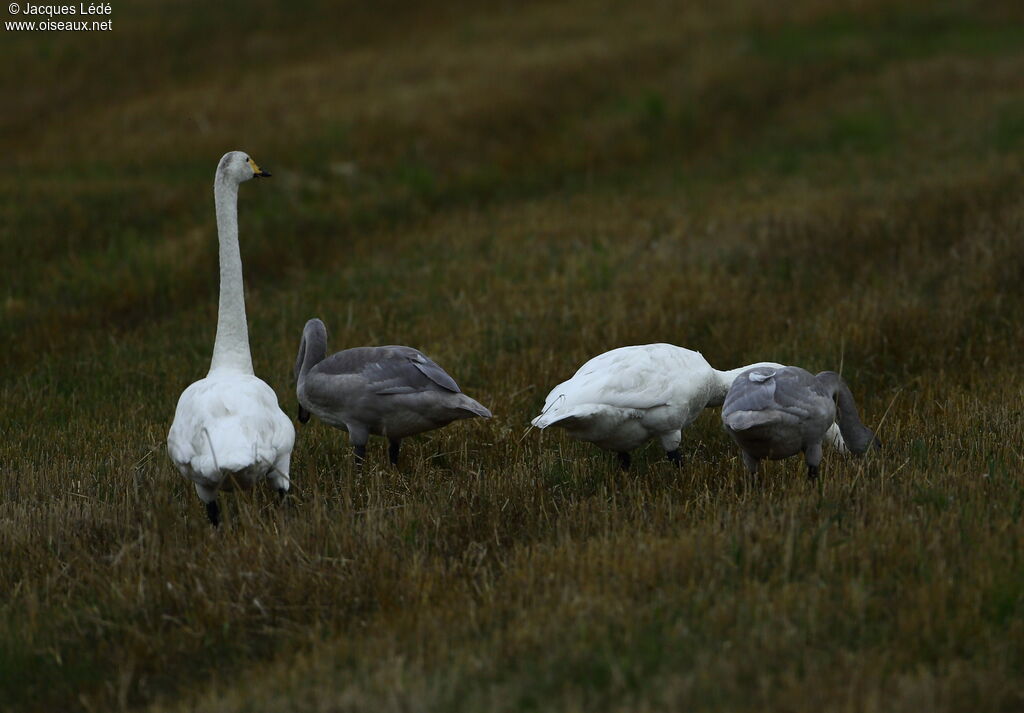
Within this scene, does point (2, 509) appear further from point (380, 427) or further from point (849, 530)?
point (849, 530)

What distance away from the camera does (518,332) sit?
10.1 m

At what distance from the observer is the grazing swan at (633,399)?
6.75m

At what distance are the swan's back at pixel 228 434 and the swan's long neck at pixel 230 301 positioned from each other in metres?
0.58

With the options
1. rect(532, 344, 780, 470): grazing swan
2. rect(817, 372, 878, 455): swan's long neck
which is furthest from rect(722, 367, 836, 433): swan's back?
rect(532, 344, 780, 470): grazing swan

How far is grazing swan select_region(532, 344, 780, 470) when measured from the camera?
6754mm

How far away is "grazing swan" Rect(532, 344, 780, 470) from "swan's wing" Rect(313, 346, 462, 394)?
0.70 m

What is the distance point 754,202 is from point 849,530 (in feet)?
31.2

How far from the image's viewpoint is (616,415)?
22.2 ft

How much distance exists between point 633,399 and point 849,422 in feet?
4.38

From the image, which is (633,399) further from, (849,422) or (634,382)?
(849,422)

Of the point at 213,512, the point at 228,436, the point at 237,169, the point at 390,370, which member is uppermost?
the point at 237,169

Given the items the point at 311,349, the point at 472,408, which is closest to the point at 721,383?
the point at 472,408

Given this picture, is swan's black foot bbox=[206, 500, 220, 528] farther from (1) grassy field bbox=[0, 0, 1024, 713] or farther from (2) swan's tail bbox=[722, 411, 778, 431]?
(2) swan's tail bbox=[722, 411, 778, 431]

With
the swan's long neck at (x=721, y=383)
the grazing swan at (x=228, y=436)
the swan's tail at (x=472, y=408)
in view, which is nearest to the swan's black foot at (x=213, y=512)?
the grazing swan at (x=228, y=436)
